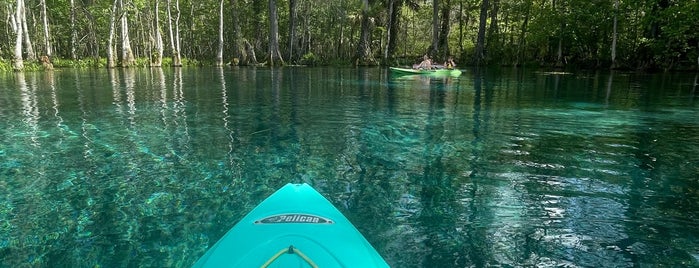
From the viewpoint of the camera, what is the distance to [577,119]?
458 inches

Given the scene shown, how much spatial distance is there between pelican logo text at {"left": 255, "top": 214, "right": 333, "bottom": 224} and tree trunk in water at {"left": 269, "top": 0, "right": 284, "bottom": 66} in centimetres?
4219

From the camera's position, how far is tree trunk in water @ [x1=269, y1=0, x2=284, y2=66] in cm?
A: 4397

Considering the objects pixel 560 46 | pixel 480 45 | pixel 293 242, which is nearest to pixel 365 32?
pixel 480 45

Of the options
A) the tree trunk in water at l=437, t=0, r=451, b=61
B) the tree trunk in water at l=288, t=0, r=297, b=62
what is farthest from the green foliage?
the tree trunk in water at l=437, t=0, r=451, b=61

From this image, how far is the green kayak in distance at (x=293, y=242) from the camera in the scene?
263cm

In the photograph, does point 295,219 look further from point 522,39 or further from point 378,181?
point 522,39

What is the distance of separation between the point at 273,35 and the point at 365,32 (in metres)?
9.13

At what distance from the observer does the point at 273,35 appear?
A: 44.3 metres

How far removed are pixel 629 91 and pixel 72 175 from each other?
19926 millimetres

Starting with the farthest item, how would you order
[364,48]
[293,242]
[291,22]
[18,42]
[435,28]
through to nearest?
[291,22]
[364,48]
[435,28]
[18,42]
[293,242]

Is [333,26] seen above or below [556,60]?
above

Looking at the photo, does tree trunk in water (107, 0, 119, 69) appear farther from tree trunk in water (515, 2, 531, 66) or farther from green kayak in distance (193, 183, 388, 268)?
green kayak in distance (193, 183, 388, 268)

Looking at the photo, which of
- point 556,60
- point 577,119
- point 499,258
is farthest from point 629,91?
point 556,60

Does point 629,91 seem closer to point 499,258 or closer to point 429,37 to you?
point 499,258
